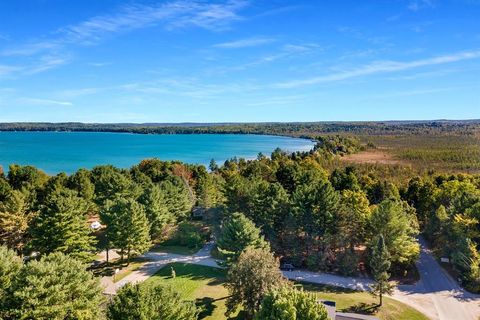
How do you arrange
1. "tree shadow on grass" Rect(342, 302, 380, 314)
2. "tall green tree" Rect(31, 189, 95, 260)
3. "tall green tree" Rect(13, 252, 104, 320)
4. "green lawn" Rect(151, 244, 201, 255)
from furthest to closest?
1. "green lawn" Rect(151, 244, 201, 255)
2. "tall green tree" Rect(31, 189, 95, 260)
3. "tree shadow on grass" Rect(342, 302, 380, 314)
4. "tall green tree" Rect(13, 252, 104, 320)

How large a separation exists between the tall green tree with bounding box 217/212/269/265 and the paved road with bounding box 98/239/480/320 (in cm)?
744

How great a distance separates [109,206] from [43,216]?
324 inches

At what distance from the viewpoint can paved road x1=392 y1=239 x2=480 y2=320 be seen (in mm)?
35031

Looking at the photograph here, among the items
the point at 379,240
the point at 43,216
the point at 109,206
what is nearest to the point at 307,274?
the point at 379,240

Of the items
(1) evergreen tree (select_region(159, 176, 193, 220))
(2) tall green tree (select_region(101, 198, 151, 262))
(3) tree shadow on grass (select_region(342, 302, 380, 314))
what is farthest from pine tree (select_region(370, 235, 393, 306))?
(1) evergreen tree (select_region(159, 176, 193, 220))

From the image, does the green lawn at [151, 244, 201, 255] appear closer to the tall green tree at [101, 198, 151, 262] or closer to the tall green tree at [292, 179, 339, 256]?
the tall green tree at [101, 198, 151, 262]

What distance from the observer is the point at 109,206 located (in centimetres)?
4712

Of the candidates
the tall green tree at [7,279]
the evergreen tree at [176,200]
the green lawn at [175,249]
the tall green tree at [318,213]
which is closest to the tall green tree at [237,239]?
the tall green tree at [318,213]

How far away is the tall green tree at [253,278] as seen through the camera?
95.6 feet

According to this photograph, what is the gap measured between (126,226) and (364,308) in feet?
91.6

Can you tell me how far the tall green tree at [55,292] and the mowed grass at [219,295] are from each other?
942cm

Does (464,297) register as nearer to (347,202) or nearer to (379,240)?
(379,240)

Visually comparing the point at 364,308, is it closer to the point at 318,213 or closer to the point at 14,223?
the point at 318,213

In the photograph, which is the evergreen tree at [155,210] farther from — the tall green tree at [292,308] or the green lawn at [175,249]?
the tall green tree at [292,308]
